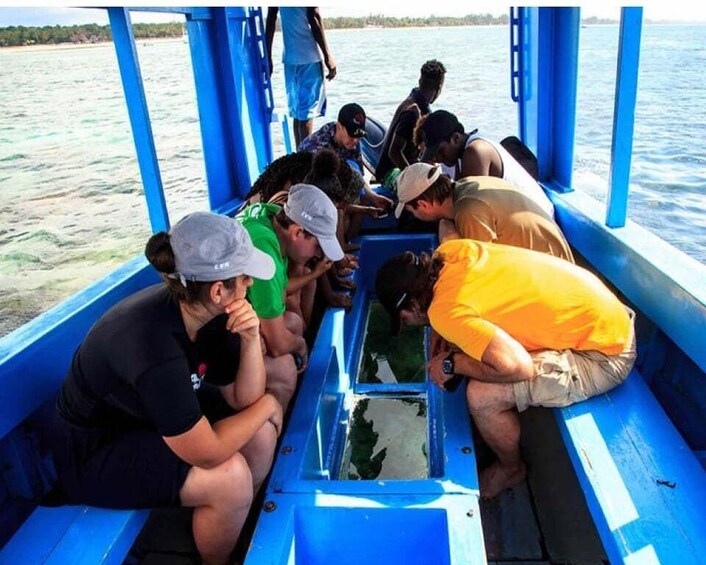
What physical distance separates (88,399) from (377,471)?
1.16m

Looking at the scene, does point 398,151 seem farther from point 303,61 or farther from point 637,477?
point 637,477

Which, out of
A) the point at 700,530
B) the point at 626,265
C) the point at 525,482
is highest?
the point at 626,265

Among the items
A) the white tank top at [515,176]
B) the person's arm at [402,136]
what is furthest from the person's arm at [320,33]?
the white tank top at [515,176]

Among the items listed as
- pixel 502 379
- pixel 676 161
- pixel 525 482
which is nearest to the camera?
pixel 502 379

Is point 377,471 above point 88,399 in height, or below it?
below

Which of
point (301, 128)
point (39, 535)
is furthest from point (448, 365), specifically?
point (301, 128)

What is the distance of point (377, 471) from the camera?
88.4 inches

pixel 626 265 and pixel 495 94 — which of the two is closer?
pixel 626 265

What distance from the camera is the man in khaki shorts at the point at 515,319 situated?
185 centimetres

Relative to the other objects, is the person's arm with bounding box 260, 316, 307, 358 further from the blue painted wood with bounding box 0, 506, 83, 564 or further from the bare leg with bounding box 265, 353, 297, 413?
the blue painted wood with bounding box 0, 506, 83, 564

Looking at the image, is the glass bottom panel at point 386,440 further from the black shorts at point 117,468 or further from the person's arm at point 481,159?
the person's arm at point 481,159

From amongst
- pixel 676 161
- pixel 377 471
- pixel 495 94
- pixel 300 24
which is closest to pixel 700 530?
pixel 377 471

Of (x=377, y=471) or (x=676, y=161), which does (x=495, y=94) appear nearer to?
(x=676, y=161)

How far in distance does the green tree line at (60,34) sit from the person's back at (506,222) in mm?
1753
